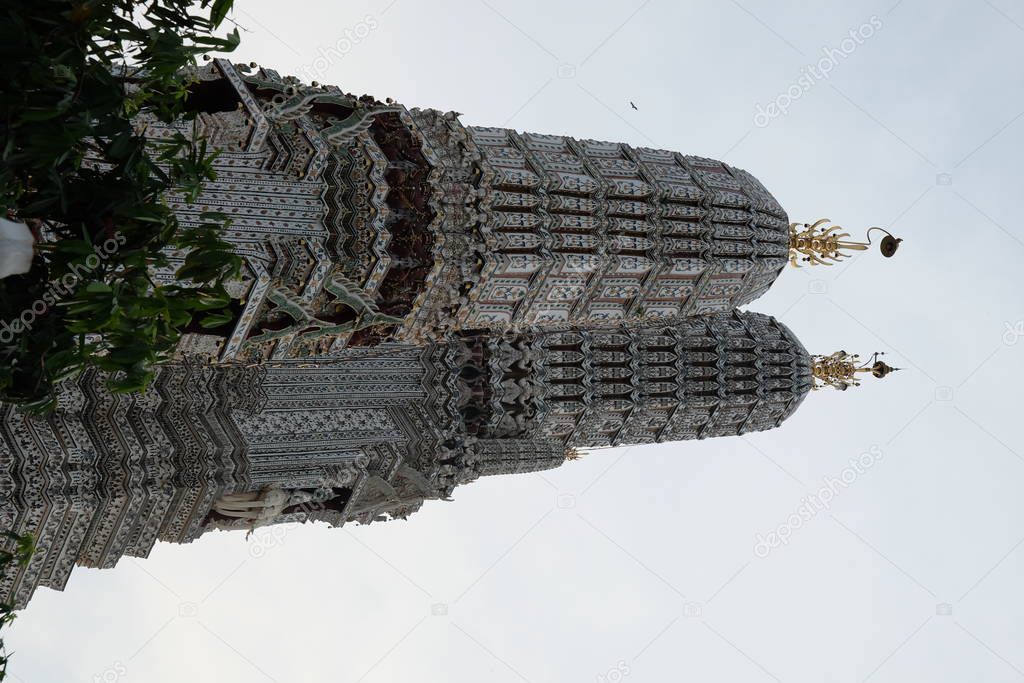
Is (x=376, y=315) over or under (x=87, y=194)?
under

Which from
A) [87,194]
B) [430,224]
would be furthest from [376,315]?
[87,194]

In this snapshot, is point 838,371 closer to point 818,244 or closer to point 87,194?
point 818,244

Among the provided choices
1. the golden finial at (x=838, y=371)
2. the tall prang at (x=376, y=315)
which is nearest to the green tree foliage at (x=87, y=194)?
the tall prang at (x=376, y=315)

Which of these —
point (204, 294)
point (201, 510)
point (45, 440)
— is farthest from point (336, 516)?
point (204, 294)

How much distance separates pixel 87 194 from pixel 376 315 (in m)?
7.78

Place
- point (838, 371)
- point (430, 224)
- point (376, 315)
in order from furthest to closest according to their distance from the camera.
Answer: point (838, 371)
point (430, 224)
point (376, 315)

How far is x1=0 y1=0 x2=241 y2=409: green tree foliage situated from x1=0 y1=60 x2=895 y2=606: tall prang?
500 centimetres

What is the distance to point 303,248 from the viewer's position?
17.7m

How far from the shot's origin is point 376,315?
18703mm

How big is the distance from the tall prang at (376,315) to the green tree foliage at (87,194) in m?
5.00

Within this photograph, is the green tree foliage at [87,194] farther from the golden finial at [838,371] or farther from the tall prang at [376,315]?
the golden finial at [838,371]

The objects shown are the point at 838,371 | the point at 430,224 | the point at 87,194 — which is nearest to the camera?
the point at 87,194

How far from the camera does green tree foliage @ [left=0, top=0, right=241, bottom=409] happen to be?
10305 millimetres

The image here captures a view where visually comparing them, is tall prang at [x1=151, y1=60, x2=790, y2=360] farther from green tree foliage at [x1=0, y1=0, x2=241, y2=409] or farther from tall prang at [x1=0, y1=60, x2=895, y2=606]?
green tree foliage at [x1=0, y1=0, x2=241, y2=409]
